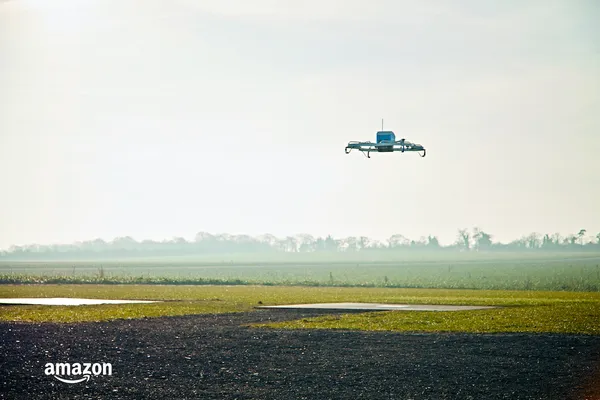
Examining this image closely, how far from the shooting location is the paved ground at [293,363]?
54.1 ft

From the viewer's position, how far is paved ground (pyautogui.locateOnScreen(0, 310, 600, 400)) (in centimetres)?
1648

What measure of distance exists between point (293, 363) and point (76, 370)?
4.92 metres

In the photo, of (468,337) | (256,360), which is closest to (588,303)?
(468,337)

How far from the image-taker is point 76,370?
61.0 ft

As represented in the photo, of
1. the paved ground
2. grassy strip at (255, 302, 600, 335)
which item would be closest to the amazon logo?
the paved ground

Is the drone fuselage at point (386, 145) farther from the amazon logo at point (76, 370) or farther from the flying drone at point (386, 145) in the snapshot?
the amazon logo at point (76, 370)

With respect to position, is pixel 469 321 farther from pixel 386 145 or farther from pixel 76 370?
pixel 76 370

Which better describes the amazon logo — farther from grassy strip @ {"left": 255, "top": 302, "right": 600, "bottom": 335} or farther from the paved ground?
grassy strip @ {"left": 255, "top": 302, "right": 600, "bottom": 335}

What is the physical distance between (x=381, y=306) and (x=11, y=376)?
21438mm

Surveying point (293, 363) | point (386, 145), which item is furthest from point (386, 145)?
point (293, 363)

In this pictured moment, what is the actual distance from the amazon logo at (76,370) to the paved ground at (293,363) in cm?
20

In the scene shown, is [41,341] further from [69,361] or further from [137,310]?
[137,310]

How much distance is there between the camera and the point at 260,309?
3612 centimetres

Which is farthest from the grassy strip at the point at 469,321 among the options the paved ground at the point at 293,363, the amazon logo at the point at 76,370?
the amazon logo at the point at 76,370
